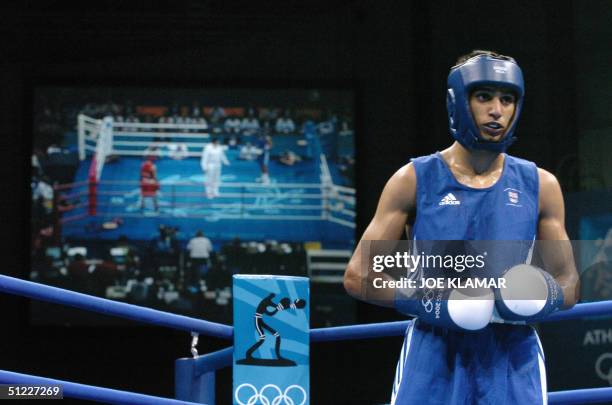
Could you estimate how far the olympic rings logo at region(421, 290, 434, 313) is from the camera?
2.12m

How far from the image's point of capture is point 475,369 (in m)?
2.15

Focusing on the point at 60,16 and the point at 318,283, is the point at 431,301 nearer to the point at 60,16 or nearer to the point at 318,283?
the point at 318,283

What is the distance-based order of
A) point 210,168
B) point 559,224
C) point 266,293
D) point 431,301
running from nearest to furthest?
1. point 431,301
2. point 559,224
3. point 266,293
4. point 210,168

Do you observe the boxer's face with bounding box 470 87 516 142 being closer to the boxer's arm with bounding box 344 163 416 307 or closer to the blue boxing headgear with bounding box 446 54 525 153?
the blue boxing headgear with bounding box 446 54 525 153

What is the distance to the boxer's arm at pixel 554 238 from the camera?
2.30 meters

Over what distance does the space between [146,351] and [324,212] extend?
1.53m

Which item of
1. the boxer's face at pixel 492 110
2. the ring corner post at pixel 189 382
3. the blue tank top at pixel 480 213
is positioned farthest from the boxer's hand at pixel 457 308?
the ring corner post at pixel 189 382

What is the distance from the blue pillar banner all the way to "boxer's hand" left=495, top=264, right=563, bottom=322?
2.67ft

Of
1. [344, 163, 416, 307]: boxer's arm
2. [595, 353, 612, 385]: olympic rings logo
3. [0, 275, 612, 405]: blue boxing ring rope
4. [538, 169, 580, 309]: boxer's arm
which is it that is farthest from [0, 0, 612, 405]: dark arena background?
[344, 163, 416, 307]: boxer's arm

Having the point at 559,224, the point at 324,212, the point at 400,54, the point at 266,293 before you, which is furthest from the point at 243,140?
the point at 559,224

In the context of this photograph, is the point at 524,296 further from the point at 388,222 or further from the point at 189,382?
the point at 189,382

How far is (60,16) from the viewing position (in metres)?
6.49

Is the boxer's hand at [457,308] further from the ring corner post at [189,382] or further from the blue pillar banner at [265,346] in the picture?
the ring corner post at [189,382]

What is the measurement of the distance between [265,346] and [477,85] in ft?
3.17
